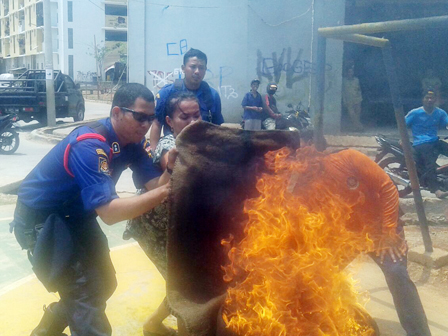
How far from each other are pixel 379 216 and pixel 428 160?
15.4 feet

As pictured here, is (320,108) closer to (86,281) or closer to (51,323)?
(86,281)

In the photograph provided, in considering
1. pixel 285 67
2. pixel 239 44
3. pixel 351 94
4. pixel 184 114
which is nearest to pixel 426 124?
pixel 184 114

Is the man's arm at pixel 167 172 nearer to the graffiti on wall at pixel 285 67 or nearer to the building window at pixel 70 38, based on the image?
the graffiti on wall at pixel 285 67

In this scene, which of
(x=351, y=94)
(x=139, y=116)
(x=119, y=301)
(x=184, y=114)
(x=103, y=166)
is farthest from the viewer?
(x=351, y=94)

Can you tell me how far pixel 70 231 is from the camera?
2.71 meters

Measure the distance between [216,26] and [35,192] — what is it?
1252 cm

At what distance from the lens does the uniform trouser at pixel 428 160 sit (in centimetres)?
730

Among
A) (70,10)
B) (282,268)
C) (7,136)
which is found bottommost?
(7,136)

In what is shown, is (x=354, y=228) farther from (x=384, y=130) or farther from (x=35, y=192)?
(x=384, y=130)

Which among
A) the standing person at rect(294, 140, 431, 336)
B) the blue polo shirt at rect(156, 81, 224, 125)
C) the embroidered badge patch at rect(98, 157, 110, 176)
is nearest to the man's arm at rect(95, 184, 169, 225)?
the embroidered badge patch at rect(98, 157, 110, 176)

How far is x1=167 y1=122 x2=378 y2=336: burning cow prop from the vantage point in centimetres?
236

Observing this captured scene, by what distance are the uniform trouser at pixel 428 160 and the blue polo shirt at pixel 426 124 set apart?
0.09 meters

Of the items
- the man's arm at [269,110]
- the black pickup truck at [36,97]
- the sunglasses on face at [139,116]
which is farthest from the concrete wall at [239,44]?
the sunglasses on face at [139,116]

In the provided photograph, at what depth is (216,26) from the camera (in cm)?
1449
